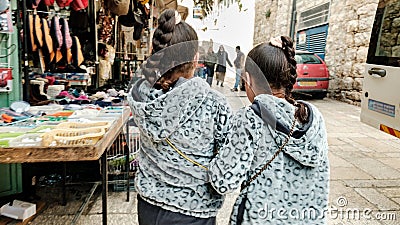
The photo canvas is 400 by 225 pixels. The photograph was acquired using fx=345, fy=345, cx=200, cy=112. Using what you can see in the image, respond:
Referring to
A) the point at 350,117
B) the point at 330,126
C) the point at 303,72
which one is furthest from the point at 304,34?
the point at 330,126

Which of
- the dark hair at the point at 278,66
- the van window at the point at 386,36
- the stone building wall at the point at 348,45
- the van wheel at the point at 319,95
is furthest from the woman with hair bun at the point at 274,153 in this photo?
the van wheel at the point at 319,95

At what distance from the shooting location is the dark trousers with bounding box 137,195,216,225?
4.45 feet

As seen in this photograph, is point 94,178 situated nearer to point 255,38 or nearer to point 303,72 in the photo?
point 303,72

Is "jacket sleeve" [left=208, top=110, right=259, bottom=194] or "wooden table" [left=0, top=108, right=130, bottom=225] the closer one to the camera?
"jacket sleeve" [left=208, top=110, right=259, bottom=194]

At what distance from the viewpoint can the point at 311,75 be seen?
975cm

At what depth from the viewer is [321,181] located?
1.36 meters

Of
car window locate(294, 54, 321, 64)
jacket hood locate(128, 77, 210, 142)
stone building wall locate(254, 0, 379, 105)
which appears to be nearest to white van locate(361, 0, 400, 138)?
jacket hood locate(128, 77, 210, 142)

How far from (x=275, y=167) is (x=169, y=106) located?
0.47m

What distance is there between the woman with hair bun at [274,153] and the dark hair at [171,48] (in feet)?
0.76

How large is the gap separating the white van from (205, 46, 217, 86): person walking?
2.71 m

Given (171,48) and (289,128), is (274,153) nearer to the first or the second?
(289,128)

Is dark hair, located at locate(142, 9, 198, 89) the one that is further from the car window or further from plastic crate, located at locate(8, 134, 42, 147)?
the car window

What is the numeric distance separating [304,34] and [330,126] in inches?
287

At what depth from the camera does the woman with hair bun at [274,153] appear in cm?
124
